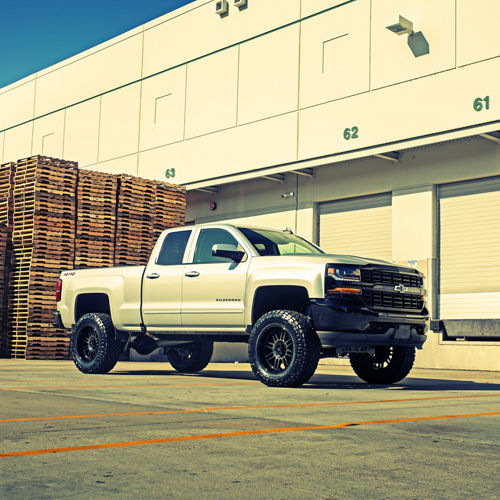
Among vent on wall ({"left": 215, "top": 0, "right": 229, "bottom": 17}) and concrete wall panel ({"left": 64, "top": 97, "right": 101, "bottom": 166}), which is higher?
vent on wall ({"left": 215, "top": 0, "right": 229, "bottom": 17})

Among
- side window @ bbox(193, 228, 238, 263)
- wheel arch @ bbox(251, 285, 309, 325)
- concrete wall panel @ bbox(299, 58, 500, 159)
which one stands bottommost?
wheel arch @ bbox(251, 285, 309, 325)

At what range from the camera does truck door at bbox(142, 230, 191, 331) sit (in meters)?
11.0

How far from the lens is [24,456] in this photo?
13.9ft

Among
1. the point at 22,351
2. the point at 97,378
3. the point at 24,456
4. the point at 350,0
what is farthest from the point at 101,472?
the point at 350,0

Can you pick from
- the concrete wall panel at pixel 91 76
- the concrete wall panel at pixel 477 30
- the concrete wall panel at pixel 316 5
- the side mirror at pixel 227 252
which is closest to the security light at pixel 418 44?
the concrete wall panel at pixel 477 30

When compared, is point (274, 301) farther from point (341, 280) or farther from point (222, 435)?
point (222, 435)

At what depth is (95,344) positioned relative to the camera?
1203 cm

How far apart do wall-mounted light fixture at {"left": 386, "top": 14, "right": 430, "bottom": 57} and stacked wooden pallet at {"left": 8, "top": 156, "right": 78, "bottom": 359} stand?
9.14 meters

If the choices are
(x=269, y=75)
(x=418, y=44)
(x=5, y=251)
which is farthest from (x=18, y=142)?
(x=418, y=44)

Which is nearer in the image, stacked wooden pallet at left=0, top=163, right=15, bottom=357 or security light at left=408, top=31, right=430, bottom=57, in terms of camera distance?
stacked wooden pallet at left=0, top=163, right=15, bottom=357

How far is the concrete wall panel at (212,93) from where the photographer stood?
2483cm

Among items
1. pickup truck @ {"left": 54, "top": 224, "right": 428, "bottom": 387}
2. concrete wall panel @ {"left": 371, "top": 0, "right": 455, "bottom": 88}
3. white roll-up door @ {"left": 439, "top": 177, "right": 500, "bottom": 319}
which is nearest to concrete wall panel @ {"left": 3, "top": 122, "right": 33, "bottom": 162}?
concrete wall panel @ {"left": 371, "top": 0, "right": 455, "bottom": 88}

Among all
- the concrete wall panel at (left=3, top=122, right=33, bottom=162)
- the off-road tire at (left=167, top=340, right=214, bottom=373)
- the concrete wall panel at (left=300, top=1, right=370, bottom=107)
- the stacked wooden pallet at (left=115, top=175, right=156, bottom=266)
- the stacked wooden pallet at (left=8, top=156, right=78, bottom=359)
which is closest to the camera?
the off-road tire at (left=167, top=340, right=214, bottom=373)

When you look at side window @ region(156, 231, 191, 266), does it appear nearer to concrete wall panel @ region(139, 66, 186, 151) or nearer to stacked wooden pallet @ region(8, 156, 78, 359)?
stacked wooden pallet @ region(8, 156, 78, 359)
